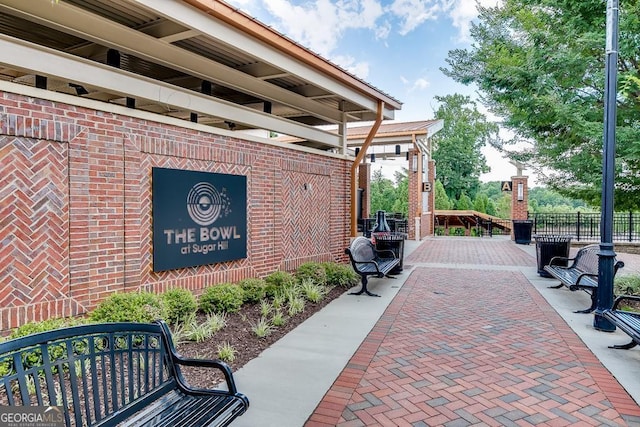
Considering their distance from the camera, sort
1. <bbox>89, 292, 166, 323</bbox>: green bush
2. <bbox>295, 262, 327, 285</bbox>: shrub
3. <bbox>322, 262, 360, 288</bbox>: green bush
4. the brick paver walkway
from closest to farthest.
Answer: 1. the brick paver walkway
2. <bbox>89, 292, 166, 323</bbox>: green bush
3. <bbox>295, 262, 327, 285</bbox>: shrub
4. <bbox>322, 262, 360, 288</bbox>: green bush

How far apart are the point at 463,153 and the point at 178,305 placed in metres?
28.9

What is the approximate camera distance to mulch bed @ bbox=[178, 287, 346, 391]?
381 cm

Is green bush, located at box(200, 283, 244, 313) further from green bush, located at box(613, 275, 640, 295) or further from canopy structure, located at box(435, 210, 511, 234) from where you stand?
canopy structure, located at box(435, 210, 511, 234)

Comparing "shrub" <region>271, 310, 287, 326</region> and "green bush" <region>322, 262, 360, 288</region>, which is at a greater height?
"green bush" <region>322, 262, 360, 288</region>

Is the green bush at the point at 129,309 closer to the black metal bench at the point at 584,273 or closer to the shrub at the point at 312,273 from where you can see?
the shrub at the point at 312,273

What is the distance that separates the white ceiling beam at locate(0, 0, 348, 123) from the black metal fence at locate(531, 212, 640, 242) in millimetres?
14533

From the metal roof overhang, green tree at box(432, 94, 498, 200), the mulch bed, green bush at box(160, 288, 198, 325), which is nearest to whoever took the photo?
the mulch bed

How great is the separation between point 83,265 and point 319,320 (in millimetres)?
2971

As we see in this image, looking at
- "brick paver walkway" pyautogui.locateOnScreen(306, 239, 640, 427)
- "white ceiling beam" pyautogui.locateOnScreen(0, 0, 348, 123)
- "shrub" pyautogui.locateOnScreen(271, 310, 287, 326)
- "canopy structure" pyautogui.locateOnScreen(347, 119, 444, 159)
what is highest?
"canopy structure" pyautogui.locateOnScreen(347, 119, 444, 159)

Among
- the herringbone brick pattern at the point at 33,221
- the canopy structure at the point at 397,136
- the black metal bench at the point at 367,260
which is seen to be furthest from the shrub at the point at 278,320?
the canopy structure at the point at 397,136

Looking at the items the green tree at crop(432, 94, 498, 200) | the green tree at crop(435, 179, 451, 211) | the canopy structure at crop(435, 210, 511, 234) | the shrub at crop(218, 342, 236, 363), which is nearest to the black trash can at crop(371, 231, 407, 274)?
the shrub at crop(218, 342, 236, 363)

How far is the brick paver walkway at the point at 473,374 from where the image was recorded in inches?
124

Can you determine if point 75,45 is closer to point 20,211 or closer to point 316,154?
point 20,211

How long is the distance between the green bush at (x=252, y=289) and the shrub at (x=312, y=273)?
1.05 meters
